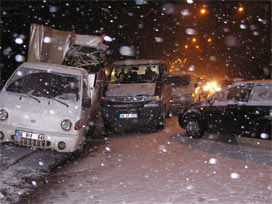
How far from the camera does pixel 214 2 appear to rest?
34.1 m

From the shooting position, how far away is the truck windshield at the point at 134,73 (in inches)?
437

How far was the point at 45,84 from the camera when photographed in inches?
314

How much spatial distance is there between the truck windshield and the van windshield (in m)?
3.21

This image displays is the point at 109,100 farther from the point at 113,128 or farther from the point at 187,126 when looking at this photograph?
the point at 187,126

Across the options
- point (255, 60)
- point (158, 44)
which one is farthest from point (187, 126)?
point (255, 60)

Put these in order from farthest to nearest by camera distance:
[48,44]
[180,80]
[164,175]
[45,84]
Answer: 1. [180,80]
2. [48,44]
3. [45,84]
4. [164,175]

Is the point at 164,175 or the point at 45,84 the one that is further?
the point at 45,84

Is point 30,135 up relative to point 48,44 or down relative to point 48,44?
down

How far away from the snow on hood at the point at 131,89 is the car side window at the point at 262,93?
306cm

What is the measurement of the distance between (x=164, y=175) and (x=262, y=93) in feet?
12.4

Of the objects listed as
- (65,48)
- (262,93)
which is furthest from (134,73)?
(262,93)

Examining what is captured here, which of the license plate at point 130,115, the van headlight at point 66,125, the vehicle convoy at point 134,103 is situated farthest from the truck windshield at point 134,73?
the van headlight at point 66,125

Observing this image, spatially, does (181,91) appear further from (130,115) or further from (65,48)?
(65,48)

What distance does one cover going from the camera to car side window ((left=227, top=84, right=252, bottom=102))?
8586 millimetres
